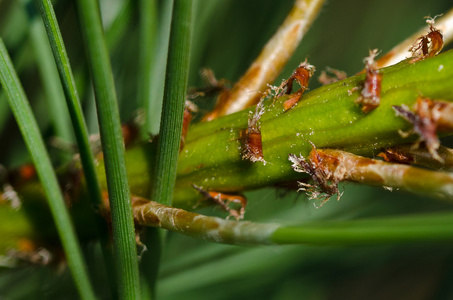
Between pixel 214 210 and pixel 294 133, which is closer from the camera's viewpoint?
pixel 294 133

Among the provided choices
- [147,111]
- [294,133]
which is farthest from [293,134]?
[147,111]

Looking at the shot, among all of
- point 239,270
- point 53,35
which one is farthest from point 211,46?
point 53,35

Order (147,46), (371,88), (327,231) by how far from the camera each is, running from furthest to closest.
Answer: (147,46) → (371,88) → (327,231)

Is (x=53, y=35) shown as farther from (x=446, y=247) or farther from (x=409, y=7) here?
(x=409, y=7)

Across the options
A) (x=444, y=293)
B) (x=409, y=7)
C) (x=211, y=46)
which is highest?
(x=409, y=7)

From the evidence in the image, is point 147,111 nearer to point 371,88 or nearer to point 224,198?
point 224,198

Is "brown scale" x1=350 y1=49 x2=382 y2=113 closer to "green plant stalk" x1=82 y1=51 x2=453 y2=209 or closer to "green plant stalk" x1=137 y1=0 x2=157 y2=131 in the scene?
"green plant stalk" x1=82 y1=51 x2=453 y2=209

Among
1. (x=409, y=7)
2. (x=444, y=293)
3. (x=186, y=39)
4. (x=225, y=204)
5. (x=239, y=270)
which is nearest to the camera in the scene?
(x=186, y=39)

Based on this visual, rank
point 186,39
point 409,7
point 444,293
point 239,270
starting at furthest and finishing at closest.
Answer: point 409,7 → point 239,270 → point 444,293 → point 186,39
